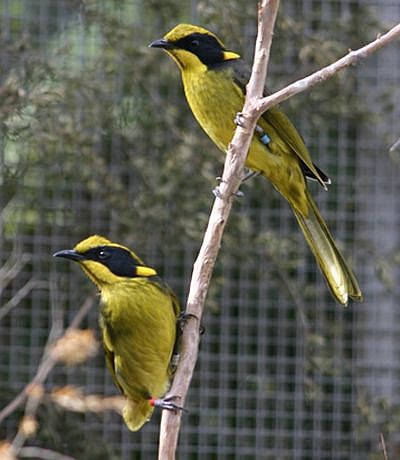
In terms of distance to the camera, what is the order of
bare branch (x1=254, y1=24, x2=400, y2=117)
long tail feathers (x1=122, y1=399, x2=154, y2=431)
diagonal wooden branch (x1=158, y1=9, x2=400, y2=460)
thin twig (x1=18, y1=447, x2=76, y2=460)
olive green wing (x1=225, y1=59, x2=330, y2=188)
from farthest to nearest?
1. thin twig (x1=18, y1=447, x2=76, y2=460)
2. olive green wing (x1=225, y1=59, x2=330, y2=188)
3. long tail feathers (x1=122, y1=399, x2=154, y2=431)
4. diagonal wooden branch (x1=158, y1=9, x2=400, y2=460)
5. bare branch (x1=254, y1=24, x2=400, y2=117)

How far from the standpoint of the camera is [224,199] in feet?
7.17

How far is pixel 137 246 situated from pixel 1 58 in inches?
25.0

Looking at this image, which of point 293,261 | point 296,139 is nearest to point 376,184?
point 293,261

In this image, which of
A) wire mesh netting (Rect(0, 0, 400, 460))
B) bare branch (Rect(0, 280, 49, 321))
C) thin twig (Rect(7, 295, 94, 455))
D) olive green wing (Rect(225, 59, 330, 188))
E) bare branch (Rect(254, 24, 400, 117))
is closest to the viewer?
bare branch (Rect(254, 24, 400, 117))

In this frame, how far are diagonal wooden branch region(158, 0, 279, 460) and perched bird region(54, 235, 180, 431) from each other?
197mm

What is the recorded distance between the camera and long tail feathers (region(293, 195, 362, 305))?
2410 mm

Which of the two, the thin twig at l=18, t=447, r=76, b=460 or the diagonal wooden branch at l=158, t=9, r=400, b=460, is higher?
the diagonal wooden branch at l=158, t=9, r=400, b=460

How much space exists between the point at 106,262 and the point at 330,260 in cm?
40

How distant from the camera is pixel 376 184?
4.24 metres

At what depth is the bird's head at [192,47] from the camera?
2623 millimetres

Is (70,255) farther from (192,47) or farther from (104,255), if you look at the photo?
(192,47)

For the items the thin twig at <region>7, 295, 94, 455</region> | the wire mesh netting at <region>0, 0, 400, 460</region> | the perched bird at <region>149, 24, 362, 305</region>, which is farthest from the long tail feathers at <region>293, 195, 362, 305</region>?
the wire mesh netting at <region>0, 0, 400, 460</region>

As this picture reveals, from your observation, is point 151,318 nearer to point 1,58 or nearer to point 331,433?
point 1,58

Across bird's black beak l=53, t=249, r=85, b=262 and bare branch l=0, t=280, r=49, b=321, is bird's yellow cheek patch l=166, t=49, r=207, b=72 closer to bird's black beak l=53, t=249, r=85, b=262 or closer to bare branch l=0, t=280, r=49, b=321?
bird's black beak l=53, t=249, r=85, b=262
